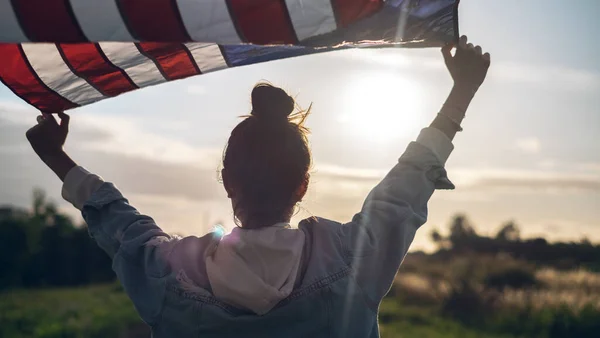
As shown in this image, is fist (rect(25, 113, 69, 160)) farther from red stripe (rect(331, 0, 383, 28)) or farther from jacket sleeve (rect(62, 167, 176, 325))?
red stripe (rect(331, 0, 383, 28))

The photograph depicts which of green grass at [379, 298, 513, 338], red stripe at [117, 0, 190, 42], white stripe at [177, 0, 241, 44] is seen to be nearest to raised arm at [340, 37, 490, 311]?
white stripe at [177, 0, 241, 44]

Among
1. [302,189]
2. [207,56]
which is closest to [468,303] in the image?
[207,56]

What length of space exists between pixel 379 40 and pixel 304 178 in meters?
0.59

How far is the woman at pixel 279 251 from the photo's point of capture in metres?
1.74

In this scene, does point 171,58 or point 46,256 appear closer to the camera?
point 171,58

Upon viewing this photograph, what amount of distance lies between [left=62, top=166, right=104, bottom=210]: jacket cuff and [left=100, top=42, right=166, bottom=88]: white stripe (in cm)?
63

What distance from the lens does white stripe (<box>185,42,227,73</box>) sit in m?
2.64

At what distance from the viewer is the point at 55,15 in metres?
1.98

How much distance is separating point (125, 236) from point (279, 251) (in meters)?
0.44

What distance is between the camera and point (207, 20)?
2.02 m

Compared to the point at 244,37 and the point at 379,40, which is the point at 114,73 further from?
the point at 379,40

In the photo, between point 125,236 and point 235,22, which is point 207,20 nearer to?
point 235,22

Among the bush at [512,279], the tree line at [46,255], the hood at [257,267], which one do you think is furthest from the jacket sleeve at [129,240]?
the tree line at [46,255]

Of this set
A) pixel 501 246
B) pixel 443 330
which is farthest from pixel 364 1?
pixel 501 246
